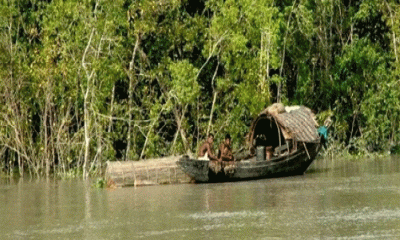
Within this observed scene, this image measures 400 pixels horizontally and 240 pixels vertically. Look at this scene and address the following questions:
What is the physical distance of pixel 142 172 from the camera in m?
24.4

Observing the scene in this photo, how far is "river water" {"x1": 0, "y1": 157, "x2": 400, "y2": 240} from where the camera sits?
57.9 feet

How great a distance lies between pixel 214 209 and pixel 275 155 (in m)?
6.82

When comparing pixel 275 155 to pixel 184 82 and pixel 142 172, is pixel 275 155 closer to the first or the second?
pixel 184 82

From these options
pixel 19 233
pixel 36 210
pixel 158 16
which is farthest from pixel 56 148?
pixel 19 233

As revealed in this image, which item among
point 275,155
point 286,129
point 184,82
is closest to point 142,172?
point 286,129

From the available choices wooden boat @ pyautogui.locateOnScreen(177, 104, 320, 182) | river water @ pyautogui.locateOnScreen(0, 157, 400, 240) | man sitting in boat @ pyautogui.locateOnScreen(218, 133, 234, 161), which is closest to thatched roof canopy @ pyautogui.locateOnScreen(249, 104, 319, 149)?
wooden boat @ pyautogui.locateOnScreen(177, 104, 320, 182)

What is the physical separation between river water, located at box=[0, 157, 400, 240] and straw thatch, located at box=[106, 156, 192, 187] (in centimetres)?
24

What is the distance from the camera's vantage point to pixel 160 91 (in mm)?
31953

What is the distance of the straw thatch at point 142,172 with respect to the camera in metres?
24.4

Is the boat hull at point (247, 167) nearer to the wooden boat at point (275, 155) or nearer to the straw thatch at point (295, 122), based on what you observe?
the wooden boat at point (275, 155)

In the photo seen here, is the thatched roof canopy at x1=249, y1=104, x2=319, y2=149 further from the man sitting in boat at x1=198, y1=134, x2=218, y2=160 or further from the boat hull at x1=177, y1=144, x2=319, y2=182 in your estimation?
the man sitting in boat at x1=198, y1=134, x2=218, y2=160

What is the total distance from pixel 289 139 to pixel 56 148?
17.4 feet

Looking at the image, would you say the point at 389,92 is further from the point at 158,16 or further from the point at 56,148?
the point at 56,148

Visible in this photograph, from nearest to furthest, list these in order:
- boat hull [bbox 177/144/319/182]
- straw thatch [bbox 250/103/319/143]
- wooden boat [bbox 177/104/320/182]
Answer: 1. boat hull [bbox 177/144/319/182]
2. wooden boat [bbox 177/104/320/182]
3. straw thatch [bbox 250/103/319/143]
